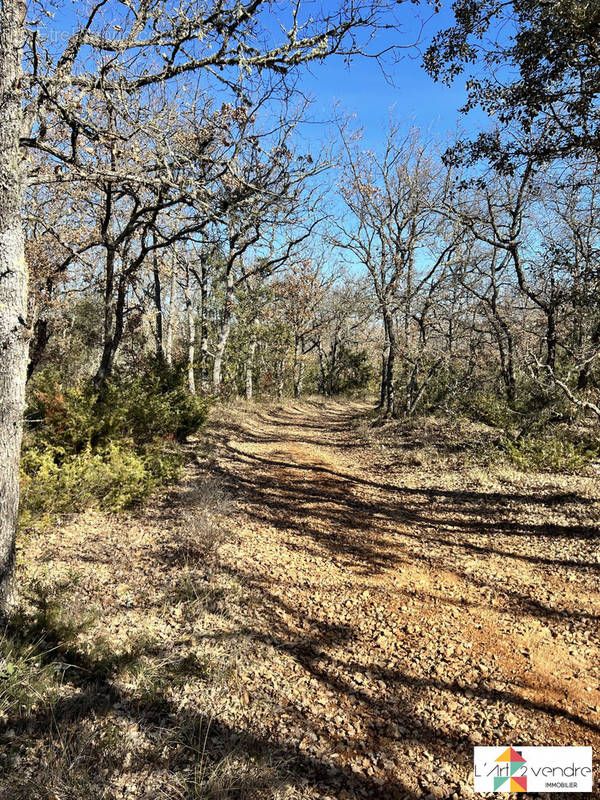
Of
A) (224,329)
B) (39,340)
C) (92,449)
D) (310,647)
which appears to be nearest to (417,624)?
(310,647)

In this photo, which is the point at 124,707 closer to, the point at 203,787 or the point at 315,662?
the point at 203,787

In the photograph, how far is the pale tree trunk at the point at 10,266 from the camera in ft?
11.0

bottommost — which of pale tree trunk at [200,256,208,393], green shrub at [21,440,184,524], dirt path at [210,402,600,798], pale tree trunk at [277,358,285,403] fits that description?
dirt path at [210,402,600,798]

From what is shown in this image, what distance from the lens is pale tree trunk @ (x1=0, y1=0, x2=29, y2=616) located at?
11.0 feet

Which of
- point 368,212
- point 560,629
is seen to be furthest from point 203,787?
point 368,212

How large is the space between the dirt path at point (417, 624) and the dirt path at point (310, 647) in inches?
0.8

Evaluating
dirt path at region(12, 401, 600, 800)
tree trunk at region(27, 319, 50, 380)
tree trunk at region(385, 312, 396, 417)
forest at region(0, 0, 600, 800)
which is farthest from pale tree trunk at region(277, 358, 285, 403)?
dirt path at region(12, 401, 600, 800)

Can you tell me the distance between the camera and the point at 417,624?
4.50 meters

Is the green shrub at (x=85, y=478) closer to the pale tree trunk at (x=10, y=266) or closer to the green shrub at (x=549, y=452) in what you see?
the pale tree trunk at (x=10, y=266)

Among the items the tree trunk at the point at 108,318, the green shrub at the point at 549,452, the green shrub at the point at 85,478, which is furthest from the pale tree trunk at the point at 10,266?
the green shrub at the point at 549,452

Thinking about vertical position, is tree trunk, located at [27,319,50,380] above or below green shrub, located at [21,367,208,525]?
above

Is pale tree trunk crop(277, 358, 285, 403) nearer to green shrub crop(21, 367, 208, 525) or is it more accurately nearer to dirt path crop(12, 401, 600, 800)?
green shrub crop(21, 367, 208, 525)

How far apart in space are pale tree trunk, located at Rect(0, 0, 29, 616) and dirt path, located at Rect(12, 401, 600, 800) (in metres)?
1.47

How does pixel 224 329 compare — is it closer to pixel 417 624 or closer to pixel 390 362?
pixel 390 362
